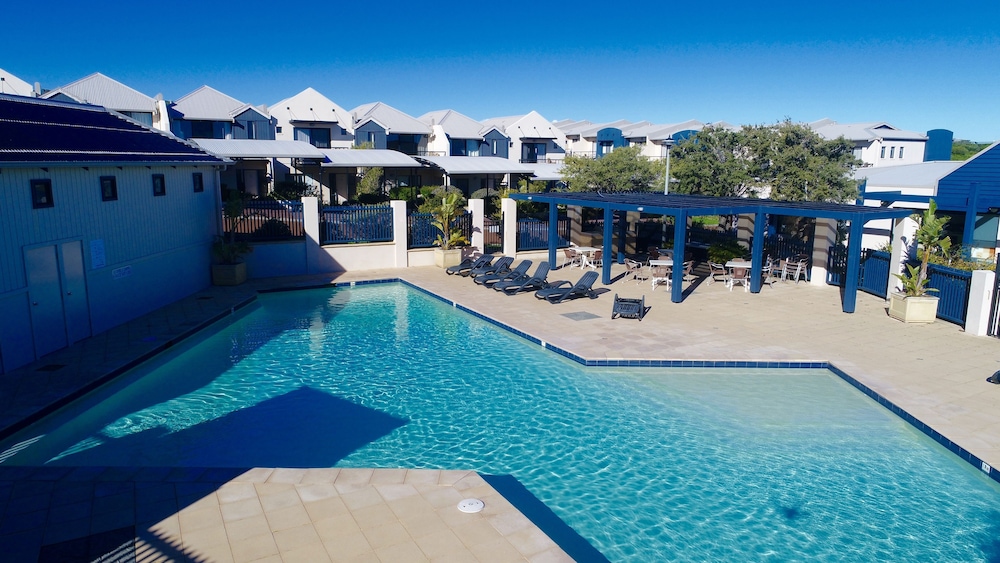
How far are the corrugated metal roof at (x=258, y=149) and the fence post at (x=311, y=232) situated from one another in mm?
11787

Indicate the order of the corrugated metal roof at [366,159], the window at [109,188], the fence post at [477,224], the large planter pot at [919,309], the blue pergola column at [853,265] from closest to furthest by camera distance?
the window at [109,188], the large planter pot at [919,309], the blue pergola column at [853,265], the fence post at [477,224], the corrugated metal roof at [366,159]

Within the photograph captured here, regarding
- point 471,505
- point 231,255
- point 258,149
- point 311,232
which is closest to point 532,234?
point 311,232

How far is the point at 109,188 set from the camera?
551 inches

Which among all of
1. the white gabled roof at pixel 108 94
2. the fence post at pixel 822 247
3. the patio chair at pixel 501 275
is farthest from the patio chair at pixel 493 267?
the white gabled roof at pixel 108 94

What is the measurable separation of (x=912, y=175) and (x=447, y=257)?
19.4 meters

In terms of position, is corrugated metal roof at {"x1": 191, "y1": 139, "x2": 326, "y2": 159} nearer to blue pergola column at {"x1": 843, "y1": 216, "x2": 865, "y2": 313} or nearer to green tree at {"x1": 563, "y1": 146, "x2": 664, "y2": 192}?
green tree at {"x1": 563, "y1": 146, "x2": 664, "y2": 192}

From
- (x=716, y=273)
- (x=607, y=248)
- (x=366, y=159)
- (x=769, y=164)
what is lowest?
(x=716, y=273)

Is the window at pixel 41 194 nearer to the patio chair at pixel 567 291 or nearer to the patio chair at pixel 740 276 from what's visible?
the patio chair at pixel 567 291

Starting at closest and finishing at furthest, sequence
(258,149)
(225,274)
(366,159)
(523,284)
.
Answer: (523,284)
(225,274)
(258,149)
(366,159)

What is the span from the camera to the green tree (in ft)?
Result: 102

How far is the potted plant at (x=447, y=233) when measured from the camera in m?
22.5

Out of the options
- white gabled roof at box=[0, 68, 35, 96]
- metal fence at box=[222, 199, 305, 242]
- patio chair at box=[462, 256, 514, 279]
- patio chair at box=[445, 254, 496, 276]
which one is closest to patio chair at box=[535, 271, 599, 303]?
patio chair at box=[462, 256, 514, 279]

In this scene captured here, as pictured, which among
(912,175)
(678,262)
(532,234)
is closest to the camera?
(678,262)

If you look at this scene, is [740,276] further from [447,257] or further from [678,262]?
[447,257]
